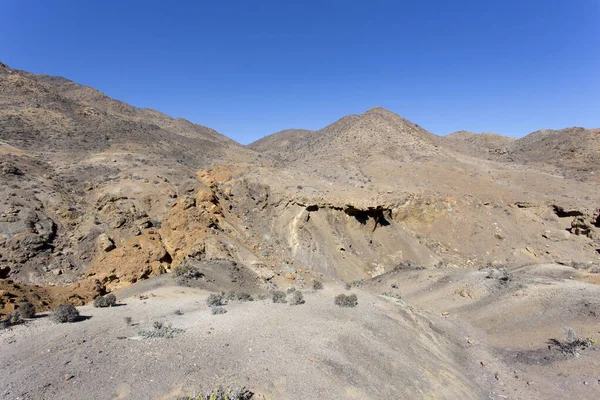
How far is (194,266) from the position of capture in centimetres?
1305

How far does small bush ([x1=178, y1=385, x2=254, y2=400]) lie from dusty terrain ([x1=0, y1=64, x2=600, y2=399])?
10.4 inches

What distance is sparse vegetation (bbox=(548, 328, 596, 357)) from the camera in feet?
27.9

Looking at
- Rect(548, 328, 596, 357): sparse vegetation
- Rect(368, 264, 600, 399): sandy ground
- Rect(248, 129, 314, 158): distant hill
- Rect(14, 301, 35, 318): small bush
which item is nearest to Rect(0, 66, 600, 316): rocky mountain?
Rect(14, 301, 35, 318): small bush

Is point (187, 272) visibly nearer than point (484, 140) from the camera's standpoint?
Yes


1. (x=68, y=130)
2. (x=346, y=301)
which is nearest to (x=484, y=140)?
(x=346, y=301)

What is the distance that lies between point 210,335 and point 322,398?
254 cm

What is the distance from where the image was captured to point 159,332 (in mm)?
6312

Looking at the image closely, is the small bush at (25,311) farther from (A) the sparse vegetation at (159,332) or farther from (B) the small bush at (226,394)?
(B) the small bush at (226,394)

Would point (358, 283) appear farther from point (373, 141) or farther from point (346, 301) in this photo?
point (373, 141)

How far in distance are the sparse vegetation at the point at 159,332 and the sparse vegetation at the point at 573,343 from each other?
32.1ft

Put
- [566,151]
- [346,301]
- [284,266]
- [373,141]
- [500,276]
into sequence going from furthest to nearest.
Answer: [566,151], [373,141], [284,266], [500,276], [346,301]

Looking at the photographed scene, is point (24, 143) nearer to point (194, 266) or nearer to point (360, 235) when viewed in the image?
point (194, 266)

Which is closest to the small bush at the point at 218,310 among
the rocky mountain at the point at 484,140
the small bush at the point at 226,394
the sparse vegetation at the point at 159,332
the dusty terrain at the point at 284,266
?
the dusty terrain at the point at 284,266

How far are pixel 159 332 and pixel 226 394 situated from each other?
8.45ft
